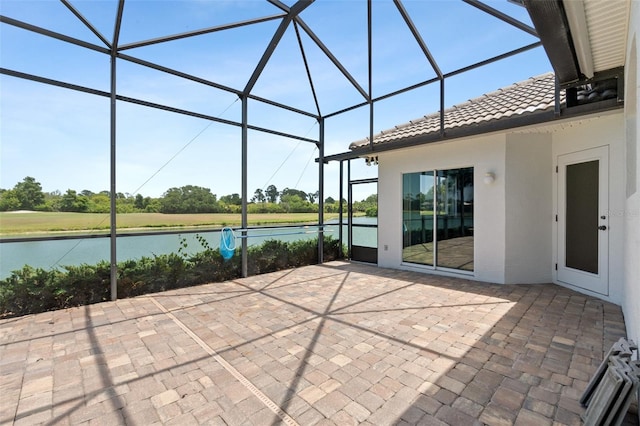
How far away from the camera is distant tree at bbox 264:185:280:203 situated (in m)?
7.52

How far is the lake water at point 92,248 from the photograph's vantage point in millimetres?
4109

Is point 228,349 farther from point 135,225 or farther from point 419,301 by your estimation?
point 135,225

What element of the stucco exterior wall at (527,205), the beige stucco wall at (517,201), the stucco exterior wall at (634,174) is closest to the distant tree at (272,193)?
the beige stucco wall at (517,201)

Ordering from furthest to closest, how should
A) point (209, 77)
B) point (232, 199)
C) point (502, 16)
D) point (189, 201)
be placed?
1. point (232, 199)
2. point (189, 201)
3. point (209, 77)
4. point (502, 16)

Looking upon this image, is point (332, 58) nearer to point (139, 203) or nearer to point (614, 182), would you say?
point (139, 203)

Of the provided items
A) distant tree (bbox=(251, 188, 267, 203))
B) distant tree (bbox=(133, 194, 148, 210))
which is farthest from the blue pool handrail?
distant tree (bbox=(133, 194, 148, 210))

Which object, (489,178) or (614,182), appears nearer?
(614,182)

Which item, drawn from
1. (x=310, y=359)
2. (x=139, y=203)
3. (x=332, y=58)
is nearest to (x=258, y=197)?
(x=139, y=203)

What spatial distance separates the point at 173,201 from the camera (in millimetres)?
6023

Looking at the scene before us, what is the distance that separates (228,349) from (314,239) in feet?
17.2

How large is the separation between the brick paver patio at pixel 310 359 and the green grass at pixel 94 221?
4.00 feet

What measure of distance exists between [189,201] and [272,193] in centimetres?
209

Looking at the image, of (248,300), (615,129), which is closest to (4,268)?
(248,300)

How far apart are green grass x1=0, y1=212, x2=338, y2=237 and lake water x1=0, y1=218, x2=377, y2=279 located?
18cm
